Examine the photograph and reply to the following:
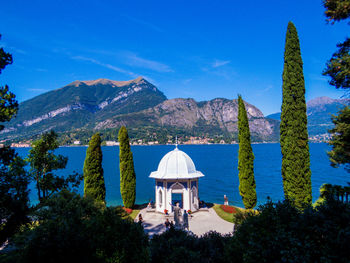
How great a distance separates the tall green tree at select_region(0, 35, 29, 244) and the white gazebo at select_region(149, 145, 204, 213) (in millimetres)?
12353

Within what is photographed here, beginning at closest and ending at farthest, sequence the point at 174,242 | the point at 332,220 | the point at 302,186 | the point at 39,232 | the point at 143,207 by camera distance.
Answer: the point at 332,220, the point at 39,232, the point at 174,242, the point at 302,186, the point at 143,207

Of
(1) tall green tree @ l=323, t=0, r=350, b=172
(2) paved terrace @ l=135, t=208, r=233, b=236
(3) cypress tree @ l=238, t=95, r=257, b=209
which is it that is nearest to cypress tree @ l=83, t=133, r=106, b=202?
(2) paved terrace @ l=135, t=208, r=233, b=236

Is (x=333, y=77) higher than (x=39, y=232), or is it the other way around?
(x=333, y=77)

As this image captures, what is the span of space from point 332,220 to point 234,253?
2.21 m

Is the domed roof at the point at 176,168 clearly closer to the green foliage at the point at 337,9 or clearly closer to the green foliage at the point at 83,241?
the green foliage at the point at 83,241

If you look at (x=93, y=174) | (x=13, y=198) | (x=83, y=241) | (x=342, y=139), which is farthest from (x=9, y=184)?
(x=342, y=139)

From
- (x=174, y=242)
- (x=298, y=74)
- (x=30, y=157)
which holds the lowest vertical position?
(x=174, y=242)

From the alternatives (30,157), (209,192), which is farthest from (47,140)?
(209,192)

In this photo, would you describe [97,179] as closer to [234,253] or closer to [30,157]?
[30,157]

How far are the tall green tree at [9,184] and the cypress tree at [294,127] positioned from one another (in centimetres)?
1486

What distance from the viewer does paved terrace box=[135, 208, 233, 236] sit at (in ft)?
47.7

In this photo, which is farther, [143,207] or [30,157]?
[143,207]

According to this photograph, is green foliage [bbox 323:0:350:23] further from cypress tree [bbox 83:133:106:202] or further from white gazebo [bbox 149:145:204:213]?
cypress tree [bbox 83:133:106:202]

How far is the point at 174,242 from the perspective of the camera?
7.11 meters
